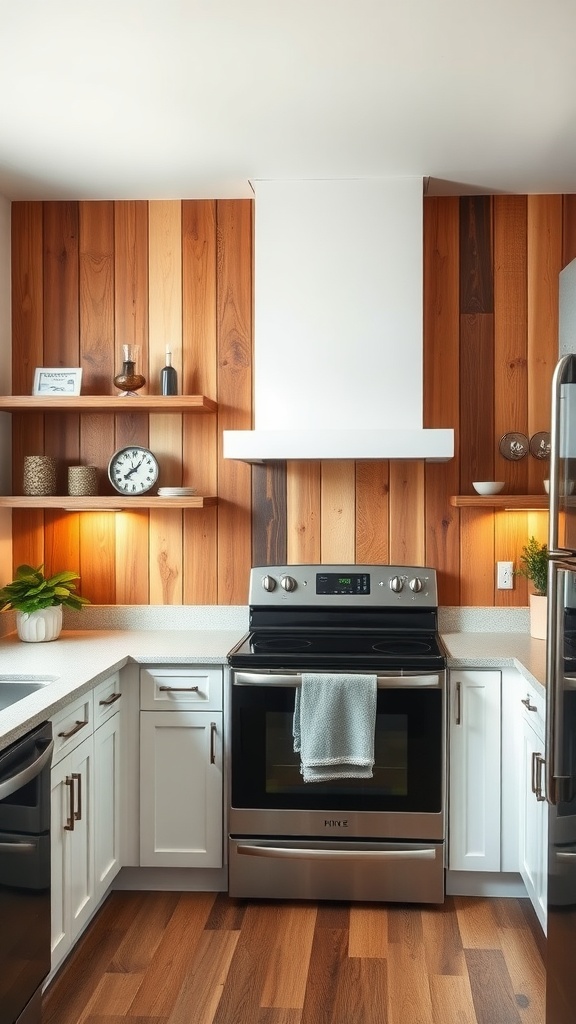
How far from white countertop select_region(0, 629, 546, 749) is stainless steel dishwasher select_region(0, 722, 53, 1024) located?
123 mm

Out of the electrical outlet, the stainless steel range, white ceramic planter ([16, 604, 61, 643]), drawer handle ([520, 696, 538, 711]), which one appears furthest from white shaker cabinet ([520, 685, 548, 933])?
white ceramic planter ([16, 604, 61, 643])

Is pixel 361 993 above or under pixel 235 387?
under

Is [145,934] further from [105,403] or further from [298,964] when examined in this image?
[105,403]

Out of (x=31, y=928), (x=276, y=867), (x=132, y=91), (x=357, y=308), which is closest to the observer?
(x=31, y=928)

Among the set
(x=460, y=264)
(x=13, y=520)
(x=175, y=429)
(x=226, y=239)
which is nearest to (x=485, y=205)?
(x=460, y=264)

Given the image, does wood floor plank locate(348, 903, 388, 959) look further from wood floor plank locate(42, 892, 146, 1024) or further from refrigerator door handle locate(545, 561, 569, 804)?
refrigerator door handle locate(545, 561, 569, 804)

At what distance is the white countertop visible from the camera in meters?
2.51

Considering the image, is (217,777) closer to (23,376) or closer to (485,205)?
(23,376)

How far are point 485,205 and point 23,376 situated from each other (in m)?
1.95

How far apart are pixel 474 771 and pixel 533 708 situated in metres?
0.41

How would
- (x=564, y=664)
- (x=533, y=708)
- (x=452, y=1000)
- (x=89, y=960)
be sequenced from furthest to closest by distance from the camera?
1. (x=533, y=708)
2. (x=89, y=960)
3. (x=452, y=1000)
4. (x=564, y=664)

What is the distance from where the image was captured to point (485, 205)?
352cm

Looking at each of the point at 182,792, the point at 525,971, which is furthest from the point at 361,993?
the point at 182,792

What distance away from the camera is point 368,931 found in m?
2.83
